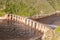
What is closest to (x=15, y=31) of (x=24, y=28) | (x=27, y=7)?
(x=24, y=28)

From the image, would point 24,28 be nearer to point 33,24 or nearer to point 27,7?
point 33,24

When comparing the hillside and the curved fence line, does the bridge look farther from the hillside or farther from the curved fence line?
the hillside

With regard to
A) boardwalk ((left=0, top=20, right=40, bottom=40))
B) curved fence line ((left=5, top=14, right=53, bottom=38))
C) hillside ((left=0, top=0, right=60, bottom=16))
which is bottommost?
boardwalk ((left=0, top=20, right=40, bottom=40))

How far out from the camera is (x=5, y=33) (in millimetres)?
53000

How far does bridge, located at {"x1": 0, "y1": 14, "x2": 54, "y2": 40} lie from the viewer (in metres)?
50.1

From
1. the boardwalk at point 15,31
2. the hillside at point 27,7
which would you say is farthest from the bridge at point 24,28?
the hillside at point 27,7

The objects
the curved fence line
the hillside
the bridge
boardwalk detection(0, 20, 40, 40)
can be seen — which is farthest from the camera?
the hillside

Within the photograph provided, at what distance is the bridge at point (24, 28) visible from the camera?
164ft

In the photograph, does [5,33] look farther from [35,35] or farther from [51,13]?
[51,13]

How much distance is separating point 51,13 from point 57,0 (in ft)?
54.3

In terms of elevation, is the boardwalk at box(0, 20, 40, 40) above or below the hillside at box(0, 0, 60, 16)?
below

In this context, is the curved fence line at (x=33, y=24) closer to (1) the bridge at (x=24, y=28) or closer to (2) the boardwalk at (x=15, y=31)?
(1) the bridge at (x=24, y=28)

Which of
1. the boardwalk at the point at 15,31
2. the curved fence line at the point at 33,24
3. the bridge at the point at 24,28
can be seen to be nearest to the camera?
the boardwalk at the point at 15,31

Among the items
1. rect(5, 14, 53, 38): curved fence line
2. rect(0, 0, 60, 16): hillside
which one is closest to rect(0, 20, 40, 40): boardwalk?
rect(5, 14, 53, 38): curved fence line
